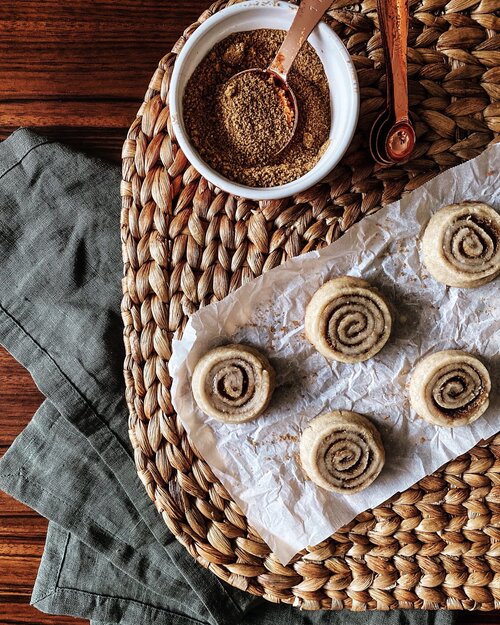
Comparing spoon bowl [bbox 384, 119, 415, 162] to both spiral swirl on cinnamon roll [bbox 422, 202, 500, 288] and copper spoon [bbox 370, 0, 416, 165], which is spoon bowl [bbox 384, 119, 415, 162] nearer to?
copper spoon [bbox 370, 0, 416, 165]

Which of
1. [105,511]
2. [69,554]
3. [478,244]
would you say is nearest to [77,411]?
[105,511]

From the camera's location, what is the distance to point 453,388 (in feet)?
4.81

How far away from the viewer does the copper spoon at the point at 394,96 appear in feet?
4.42

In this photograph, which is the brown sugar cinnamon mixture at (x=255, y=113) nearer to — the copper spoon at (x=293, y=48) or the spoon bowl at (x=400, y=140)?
the copper spoon at (x=293, y=48)

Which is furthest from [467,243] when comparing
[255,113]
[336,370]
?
[255,113]

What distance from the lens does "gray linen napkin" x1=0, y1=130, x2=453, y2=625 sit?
174cm

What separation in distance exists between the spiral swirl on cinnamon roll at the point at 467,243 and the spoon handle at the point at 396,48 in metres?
0.22

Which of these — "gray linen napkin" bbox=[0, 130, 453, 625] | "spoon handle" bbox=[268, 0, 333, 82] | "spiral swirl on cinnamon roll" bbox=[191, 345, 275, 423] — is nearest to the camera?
"spoon handle" bbox=[268, 0, 333, 82]

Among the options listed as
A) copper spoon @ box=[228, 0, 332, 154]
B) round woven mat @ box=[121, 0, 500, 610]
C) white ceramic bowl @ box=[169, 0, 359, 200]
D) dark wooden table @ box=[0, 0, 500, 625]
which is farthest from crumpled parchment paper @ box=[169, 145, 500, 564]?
dark wooden table @ box=[0, 0, 500, 625]

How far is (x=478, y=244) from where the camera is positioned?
144 cm

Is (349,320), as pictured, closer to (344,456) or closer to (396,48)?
(344,456)

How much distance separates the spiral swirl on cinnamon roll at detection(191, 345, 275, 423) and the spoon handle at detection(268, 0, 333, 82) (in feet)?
1.76

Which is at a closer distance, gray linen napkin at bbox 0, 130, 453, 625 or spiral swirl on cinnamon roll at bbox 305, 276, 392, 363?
spiral swirl on cinnamon roll at bbox 305, 276, 392, 363

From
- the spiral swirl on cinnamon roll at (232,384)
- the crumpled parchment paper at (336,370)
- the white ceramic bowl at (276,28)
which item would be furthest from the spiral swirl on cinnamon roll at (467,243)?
the spiral swirl on cinnamon roll at (232,384)
